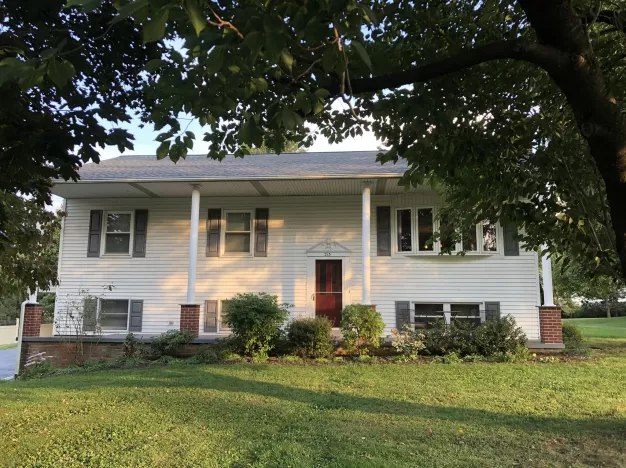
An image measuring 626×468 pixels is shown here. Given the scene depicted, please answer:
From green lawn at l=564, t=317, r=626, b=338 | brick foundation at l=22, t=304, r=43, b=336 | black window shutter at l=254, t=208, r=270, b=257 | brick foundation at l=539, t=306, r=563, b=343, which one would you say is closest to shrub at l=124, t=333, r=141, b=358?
brick foundation at l=22, t=304, r=43, b=336

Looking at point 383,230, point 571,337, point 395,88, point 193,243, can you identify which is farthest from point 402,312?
point 395,88

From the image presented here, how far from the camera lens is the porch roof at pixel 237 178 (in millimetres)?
12172

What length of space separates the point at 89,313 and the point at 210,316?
3109 millimetres

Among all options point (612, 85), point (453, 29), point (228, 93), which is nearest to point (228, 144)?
point (228, 93)

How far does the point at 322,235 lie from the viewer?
535 inches

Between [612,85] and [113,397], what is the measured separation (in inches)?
278

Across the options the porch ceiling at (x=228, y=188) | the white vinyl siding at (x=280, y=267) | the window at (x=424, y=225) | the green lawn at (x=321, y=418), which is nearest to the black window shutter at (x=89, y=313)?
the white vinyl siding at (x=280, y=267)

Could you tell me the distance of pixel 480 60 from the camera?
3.09 metres

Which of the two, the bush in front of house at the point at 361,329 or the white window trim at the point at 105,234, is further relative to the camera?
the white window trim at the point at 105,234

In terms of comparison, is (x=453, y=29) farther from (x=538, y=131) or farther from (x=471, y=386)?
(x=471, y=386)

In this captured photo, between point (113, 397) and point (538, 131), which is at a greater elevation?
point (538, 131)

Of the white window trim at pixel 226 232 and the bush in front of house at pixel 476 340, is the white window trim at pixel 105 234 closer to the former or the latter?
the white window trim at pixel 226 232

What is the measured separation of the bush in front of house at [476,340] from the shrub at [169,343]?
18.3 feet

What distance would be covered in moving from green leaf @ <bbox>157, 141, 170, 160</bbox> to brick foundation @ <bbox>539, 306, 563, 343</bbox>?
417 inches
